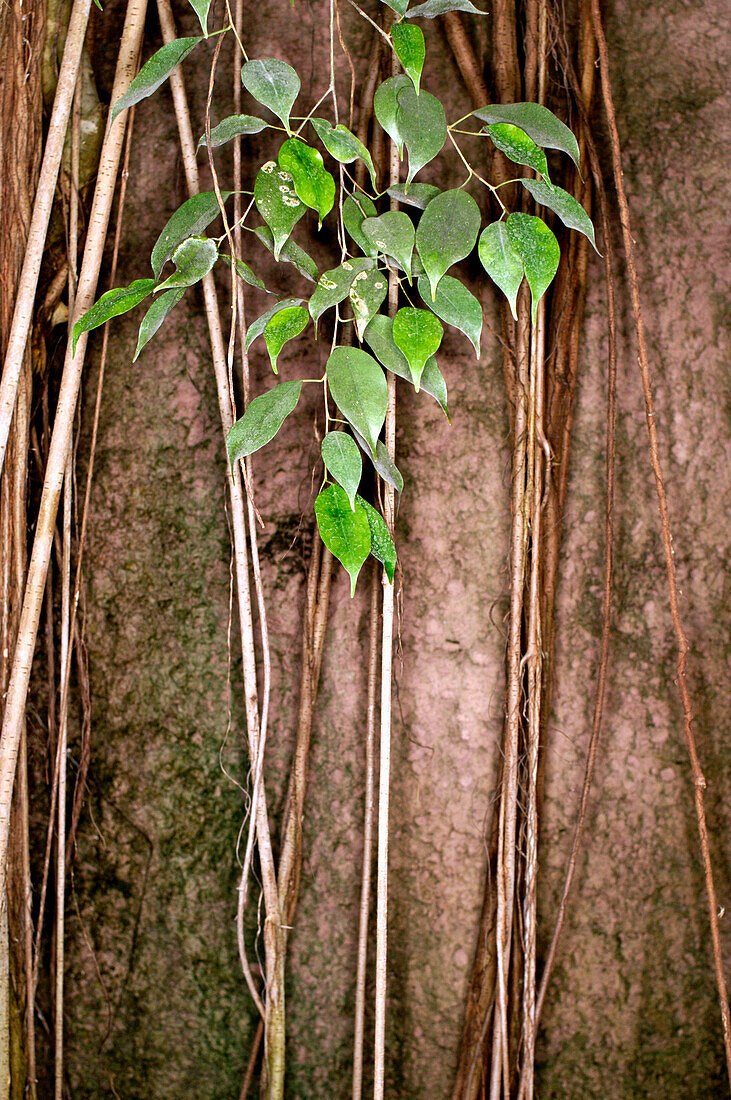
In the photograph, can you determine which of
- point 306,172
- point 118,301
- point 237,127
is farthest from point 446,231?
point 118,301

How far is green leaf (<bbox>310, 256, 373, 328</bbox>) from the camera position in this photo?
833 millimetres

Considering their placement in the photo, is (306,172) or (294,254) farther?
(294,254)

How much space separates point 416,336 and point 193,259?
0.30 m

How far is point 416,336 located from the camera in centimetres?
83

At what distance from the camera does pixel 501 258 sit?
2.71 ft

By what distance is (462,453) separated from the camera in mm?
1022

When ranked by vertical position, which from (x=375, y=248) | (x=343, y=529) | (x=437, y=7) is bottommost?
(x=343, y=529)

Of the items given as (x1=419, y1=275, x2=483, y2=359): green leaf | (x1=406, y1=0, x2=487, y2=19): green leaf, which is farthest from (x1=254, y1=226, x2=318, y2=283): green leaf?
(x1=406, y1=0, x2=487, y2=19): green leaf

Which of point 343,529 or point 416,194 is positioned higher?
point 416,194

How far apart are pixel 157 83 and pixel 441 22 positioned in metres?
0.47

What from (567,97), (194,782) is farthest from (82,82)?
(194,782)

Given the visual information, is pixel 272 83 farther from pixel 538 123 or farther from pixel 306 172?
pixel 538 123

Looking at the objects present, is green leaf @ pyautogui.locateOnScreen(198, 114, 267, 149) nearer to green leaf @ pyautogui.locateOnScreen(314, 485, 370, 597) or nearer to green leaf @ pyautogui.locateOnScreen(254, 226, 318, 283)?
green leaf @ pyautogui.locateOnScreen(254, 226, 318, 283)

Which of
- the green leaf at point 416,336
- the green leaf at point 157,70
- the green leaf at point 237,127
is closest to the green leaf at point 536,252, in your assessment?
the green leaf at point 416,336
